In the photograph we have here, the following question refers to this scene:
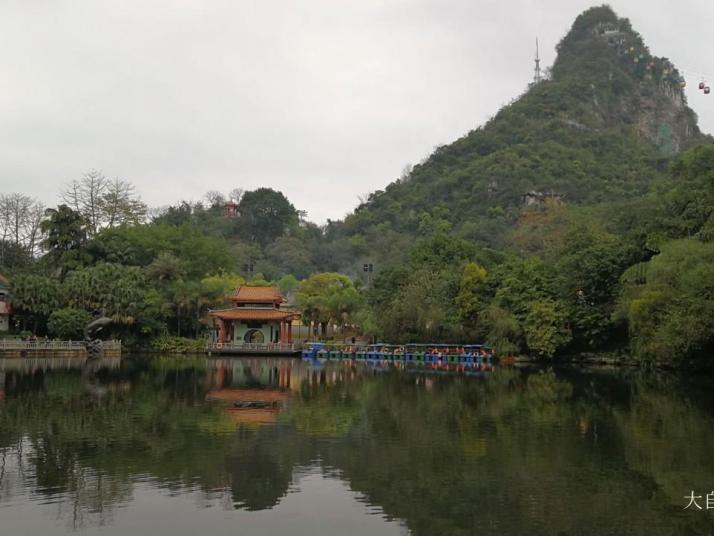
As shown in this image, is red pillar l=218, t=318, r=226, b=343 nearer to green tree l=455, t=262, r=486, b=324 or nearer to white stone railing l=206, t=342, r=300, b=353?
white stone railing l=206, t=342, r=300, b=353

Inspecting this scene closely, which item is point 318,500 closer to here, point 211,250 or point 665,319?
point 665,319

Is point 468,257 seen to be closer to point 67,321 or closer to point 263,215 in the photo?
point 67,321

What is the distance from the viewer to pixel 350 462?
458 inches

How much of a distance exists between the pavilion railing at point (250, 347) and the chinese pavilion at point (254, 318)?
1264 mm

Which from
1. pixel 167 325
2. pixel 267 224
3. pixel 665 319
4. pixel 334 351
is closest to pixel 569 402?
pixel 665 319

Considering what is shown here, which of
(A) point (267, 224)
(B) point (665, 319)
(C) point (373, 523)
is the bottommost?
(C) point (373, 523)

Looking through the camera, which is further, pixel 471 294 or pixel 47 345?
pixel 471 294

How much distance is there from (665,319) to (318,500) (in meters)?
22.9

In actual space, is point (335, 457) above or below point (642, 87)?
below

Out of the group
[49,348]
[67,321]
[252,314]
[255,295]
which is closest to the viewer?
[49,348]

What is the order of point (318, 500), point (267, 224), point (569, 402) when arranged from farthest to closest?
point (267, 224) → point (569, 402) → point (318, 500)

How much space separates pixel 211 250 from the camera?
190ft

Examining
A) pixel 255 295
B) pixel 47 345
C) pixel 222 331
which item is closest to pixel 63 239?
pixel 47 345

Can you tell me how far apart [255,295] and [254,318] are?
6.77 ft
